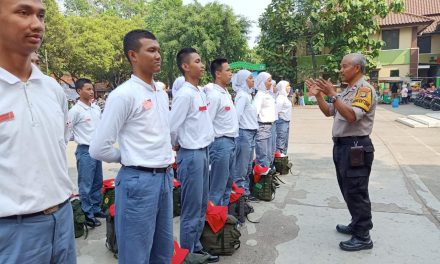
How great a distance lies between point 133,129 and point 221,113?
200 cm

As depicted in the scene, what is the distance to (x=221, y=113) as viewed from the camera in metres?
4.23

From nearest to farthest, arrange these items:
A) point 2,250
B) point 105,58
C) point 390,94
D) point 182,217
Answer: point 2,250
point 182,217
point 390,94
point 105,58

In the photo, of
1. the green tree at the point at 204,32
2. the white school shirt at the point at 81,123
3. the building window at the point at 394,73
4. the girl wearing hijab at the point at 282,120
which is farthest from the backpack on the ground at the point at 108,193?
the building window at the point at 394,73

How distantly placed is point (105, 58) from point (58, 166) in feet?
89.6

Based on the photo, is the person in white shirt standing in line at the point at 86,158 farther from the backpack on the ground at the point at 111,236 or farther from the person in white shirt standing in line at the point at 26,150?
the person in white shirt standing in line at the point at 26,150

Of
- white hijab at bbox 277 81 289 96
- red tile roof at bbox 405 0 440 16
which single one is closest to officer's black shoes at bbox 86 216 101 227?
white hijab at bbox 277 81 289 96

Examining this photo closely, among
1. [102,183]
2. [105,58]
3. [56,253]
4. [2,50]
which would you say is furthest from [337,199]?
[105,58]

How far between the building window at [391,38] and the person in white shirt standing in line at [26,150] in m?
30.6

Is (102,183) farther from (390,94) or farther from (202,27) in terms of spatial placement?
(390,94)

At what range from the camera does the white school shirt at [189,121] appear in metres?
3.28

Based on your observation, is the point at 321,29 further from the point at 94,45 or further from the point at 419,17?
the point at 94,45

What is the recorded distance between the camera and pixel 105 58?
2714 centimetres

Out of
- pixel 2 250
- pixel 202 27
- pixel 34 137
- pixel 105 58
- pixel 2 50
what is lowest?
pixel 2 250

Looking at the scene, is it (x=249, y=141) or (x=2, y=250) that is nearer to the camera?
(x=2, y=250)
